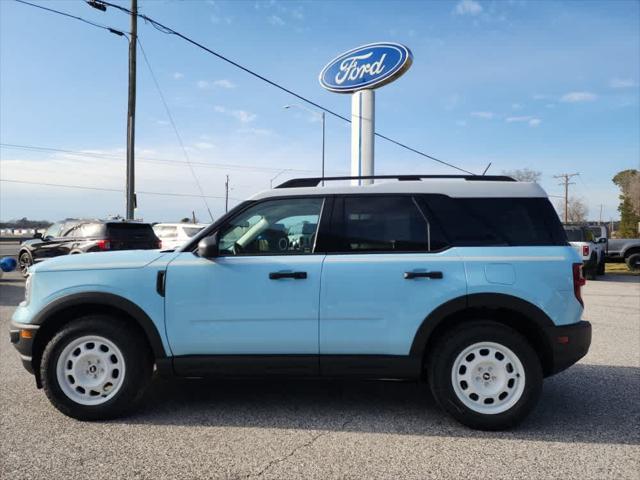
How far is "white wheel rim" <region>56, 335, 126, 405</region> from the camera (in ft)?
12.6

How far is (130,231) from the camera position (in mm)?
13523

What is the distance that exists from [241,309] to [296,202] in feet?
3.16

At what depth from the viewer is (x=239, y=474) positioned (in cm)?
299

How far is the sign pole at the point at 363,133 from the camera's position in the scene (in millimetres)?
15609

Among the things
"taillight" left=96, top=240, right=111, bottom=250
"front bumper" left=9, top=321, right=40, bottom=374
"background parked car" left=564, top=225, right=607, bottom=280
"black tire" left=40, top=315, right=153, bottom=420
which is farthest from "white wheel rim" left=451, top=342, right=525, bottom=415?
"background parked car" left=564, top=225, right=607, bottom=280

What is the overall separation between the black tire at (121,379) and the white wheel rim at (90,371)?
3 centimetres

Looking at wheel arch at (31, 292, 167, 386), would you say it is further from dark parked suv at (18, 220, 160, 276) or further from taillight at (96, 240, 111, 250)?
taillight at (96, 240, 111, 250)

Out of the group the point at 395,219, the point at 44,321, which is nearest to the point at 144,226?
the point at 44,321

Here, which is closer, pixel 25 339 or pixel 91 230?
pixel 25 339

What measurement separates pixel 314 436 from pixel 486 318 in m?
1.58

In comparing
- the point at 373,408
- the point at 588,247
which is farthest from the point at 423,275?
the point at 588,247

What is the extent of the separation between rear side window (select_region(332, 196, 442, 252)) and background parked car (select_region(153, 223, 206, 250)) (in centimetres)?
1121

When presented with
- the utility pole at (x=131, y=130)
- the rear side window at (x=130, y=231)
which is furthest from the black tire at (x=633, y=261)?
the utility pole at (x=131, y=130)

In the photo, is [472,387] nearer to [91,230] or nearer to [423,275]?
[423,275]
